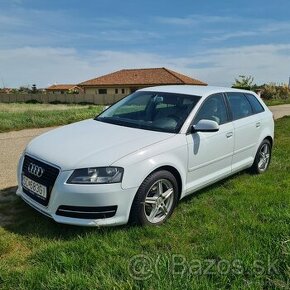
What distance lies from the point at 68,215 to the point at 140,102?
2.21 m

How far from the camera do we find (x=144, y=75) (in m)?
55.3

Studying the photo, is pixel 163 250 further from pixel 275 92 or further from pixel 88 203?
pixel 275 92

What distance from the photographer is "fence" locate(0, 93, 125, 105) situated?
44.4 metres

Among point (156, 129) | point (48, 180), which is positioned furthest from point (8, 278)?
point (156, 129)

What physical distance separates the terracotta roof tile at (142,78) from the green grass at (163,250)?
4696 cm

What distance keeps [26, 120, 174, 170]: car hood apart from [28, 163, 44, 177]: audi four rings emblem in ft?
0.35

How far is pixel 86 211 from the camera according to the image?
355 centimetres

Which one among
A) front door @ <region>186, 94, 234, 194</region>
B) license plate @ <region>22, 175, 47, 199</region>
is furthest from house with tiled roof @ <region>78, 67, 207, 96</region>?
license plate @ <region>22, 175, 47, 199</region>

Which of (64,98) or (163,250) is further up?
(64,98)

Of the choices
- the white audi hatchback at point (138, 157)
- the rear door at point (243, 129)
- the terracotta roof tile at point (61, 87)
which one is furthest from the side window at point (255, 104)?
the terracotta roof tile at point (61, 87)

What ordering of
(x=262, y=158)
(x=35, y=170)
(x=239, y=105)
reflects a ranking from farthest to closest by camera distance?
(x=262, y=158) → (x=239, y=105) → (x=35, y=170)

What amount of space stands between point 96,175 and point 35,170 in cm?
73

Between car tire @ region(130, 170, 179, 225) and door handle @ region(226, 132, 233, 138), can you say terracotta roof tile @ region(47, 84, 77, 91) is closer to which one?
door handle @ region(226, 132, 233, 138)

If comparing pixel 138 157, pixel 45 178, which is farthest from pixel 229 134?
pixel 45 178
